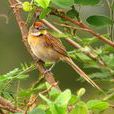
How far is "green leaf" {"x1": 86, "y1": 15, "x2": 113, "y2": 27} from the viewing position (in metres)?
1.53

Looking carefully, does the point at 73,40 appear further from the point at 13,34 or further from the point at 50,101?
the point at 13,34

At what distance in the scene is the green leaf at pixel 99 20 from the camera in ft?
5.01

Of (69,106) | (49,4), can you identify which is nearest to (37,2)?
(49,4)

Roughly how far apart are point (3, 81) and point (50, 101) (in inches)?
19.5

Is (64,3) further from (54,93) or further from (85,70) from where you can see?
(85,70)

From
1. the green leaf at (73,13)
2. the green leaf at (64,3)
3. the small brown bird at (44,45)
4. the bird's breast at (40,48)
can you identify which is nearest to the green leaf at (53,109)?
the green leaf at (64,3)

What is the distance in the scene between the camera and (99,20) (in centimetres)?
154

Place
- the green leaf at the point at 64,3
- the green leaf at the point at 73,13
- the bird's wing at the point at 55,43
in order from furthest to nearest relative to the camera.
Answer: the bird's wing at the point at 55,43
the green leaf at the point at 73,13
the green leaf at the point at 64,3

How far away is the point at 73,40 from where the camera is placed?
1.64 meters

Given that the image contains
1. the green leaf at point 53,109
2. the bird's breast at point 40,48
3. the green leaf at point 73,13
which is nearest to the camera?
the green leaf at point 53,109

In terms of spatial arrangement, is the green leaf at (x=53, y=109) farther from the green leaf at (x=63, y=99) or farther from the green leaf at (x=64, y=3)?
the green leaf at (x=64, y=3)

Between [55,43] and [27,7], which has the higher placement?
[27,7]

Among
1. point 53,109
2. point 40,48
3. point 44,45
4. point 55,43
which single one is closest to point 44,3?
point 53,109

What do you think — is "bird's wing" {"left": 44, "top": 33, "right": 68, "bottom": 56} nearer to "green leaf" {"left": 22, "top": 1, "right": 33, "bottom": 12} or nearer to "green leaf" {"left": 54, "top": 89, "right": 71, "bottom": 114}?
"green leaf" {"left": 22, "top": 1, "right": 33, "bottom": 12}
